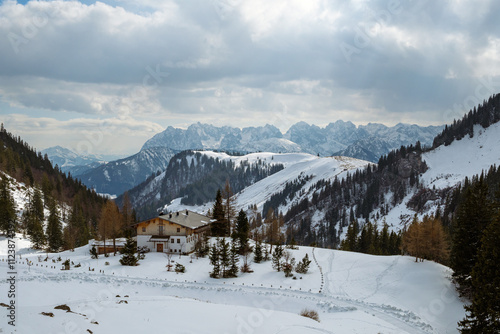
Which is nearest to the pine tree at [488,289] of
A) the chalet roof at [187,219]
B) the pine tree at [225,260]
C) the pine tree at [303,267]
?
the pine tree at [303,267]

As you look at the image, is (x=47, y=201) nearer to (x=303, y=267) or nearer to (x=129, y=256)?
(x=129, y=256)

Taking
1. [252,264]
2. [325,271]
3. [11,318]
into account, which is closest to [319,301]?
[325,271]

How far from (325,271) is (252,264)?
12.4 meters

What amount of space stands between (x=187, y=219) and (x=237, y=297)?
2919 centimetres

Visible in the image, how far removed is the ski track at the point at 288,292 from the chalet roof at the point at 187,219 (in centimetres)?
1810

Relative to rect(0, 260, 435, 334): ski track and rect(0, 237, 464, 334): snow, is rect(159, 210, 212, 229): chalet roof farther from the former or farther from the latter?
rect(0, 260, 435, 334): ski track

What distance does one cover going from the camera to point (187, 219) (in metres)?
66.6

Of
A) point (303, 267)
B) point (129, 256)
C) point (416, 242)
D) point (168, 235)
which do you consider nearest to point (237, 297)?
point (303, 267)

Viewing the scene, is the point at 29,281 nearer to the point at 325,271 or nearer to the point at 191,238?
the point at 191,238

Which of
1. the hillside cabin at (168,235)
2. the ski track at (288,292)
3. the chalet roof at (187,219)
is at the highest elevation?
the chalet roof at (187,219)

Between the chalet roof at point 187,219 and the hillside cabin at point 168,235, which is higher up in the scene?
the chalet roof at point 187,219

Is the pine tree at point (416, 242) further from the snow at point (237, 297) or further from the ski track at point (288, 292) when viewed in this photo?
the ski track at point (288, 292)

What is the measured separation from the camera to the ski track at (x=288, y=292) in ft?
111

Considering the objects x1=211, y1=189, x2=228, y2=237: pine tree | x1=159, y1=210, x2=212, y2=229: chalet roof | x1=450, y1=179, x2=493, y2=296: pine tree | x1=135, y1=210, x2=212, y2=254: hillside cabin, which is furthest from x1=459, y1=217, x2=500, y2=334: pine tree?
x1=211, y1=189, x2=228, y2=237: pine tree
